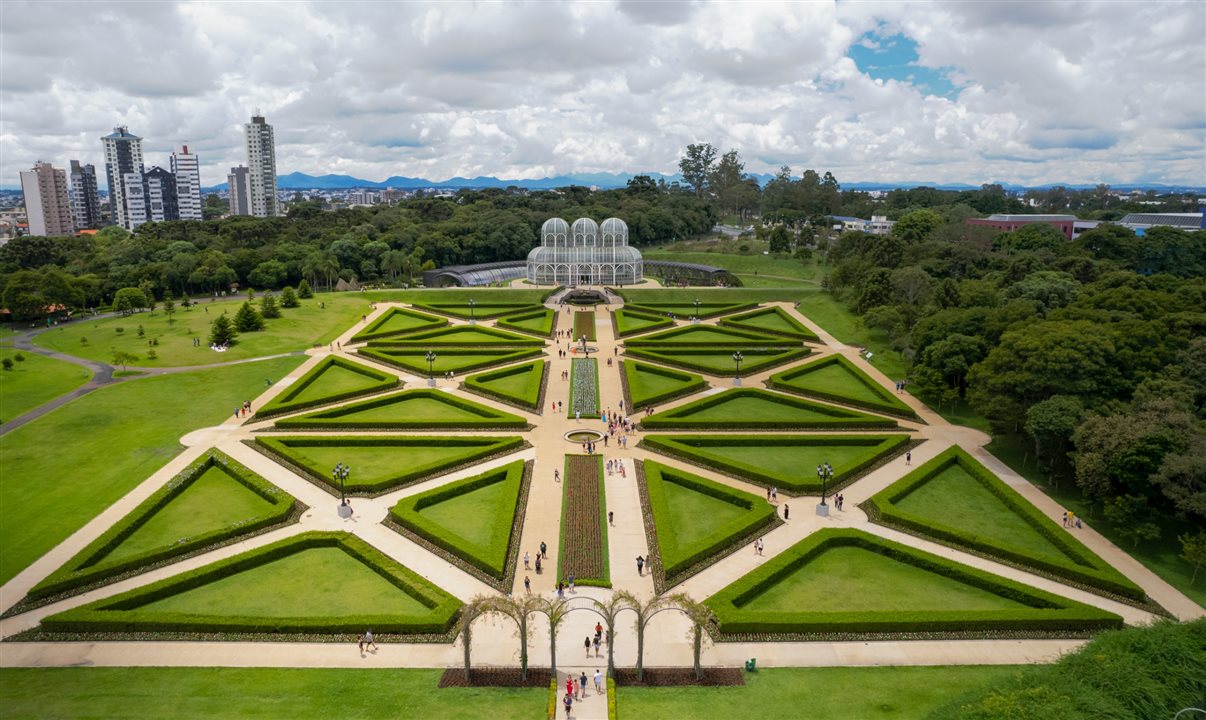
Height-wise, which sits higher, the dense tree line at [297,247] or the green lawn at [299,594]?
the dense tree line at [297,247]

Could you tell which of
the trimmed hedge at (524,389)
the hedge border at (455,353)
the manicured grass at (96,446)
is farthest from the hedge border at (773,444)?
the manicured grass at (96,446)

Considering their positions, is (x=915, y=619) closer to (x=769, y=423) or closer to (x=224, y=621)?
(x=769, y=423)

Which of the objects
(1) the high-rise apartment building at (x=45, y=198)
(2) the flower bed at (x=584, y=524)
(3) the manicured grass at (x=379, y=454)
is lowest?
(2) the flower bed at (x=584, y=524)

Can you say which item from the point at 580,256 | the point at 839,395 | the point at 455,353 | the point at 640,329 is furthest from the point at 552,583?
the point at 580,256

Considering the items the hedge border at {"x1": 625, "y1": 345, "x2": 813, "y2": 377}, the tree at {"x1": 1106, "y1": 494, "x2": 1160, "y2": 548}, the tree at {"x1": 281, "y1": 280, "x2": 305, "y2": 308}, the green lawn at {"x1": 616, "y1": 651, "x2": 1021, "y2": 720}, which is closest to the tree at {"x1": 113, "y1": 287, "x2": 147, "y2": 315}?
the tree at {"x1": 281, "y1": 280, "x2": 305, "y2": 308}

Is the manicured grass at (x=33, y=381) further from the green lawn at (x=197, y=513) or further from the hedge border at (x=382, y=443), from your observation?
the green lawn at (x=197, y=513)

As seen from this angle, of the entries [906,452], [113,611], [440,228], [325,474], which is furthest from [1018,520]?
[440,228]
